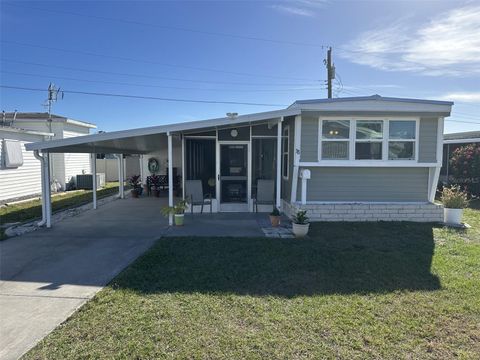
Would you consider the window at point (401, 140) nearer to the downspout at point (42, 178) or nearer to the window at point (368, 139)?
the window at point (368, 139)

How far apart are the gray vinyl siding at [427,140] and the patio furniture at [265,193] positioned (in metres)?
3.82

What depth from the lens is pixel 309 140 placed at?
7773mm

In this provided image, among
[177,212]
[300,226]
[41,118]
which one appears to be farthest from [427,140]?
[41,118]

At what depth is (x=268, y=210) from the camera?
8953 mm

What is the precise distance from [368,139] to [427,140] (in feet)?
4.89

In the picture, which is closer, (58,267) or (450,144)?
(58,267)

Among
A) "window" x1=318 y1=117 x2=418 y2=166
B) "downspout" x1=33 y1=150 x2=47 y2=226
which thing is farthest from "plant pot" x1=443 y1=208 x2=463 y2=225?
"downspout" x1=33 y1=150 x2=47 y2=226

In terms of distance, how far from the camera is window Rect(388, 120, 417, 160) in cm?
780

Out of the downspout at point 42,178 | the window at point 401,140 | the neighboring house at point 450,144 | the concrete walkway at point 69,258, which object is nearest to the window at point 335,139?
the window at point 401,140

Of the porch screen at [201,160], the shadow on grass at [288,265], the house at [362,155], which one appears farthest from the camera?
the porch screen at [201,160]

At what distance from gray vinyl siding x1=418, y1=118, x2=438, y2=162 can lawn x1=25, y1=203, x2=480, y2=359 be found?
2890mm

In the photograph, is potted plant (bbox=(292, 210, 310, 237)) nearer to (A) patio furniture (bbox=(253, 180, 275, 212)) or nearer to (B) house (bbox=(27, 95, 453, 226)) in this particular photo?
(B) house (bbox=(27, 95, 453, 226))

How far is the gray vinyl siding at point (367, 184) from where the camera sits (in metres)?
7.96

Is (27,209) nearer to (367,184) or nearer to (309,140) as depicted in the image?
(309,140)
